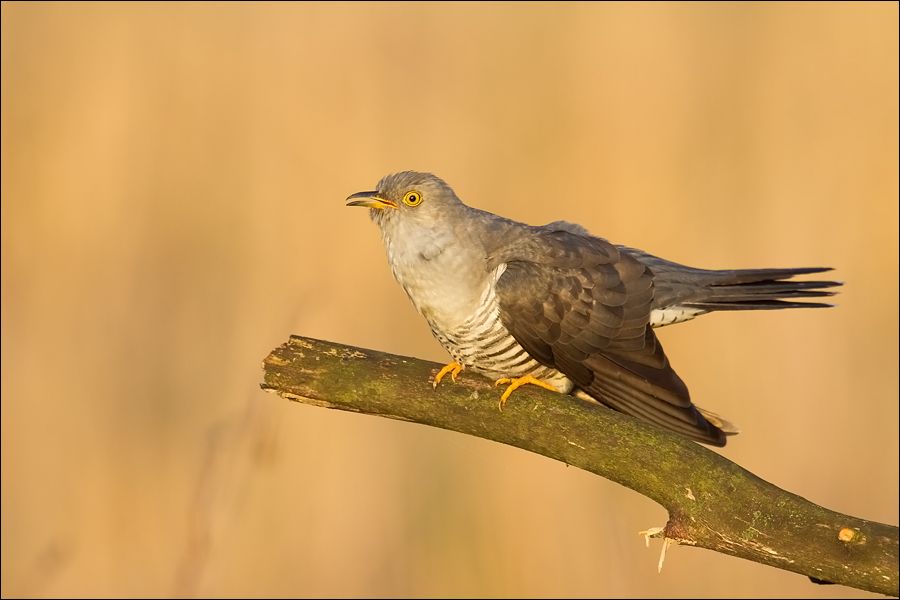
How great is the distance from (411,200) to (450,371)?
539 mm

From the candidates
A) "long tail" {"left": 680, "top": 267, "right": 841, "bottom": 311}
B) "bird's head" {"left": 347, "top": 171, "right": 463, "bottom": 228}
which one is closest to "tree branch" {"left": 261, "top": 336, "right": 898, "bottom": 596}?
"bird's head" {"left": 347, "top": 171, "right": 463, "bottom": 228}

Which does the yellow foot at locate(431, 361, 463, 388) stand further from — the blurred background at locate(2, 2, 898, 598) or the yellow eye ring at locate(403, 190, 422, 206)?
the blurred background at locate(2, 2, 898, 598)

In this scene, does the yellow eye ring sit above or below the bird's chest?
above

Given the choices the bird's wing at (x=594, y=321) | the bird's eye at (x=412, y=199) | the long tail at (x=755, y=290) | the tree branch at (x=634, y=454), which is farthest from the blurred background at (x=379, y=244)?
the tree branch at (x=634, y=454)

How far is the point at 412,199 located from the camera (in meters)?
3.55

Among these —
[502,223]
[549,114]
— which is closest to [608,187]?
[549,114]

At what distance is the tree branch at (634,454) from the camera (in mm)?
2264

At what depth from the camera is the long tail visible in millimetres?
3473

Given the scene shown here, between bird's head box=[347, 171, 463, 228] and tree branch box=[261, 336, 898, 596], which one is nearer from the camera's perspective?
tree branch box=[261, 336, 898, 596]

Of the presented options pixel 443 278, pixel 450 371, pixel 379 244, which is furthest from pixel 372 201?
pixel 379 244

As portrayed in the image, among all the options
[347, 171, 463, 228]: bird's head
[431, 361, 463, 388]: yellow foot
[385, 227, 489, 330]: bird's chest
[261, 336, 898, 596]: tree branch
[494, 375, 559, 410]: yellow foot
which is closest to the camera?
[261, 336, 898, 596]: tree branch

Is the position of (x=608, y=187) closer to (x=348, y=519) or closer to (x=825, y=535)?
(x=348, y=519)

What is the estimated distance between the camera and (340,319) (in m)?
5.09

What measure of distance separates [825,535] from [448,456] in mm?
2682
